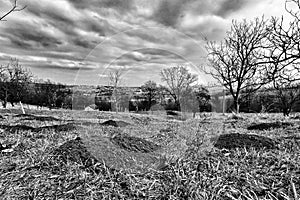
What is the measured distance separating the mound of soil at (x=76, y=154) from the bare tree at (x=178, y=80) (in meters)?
2.62

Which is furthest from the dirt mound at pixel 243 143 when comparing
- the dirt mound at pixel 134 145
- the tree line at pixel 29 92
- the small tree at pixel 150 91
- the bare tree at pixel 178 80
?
the tree line at pixel 29 92

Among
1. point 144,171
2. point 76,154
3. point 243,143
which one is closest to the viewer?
point 144,171

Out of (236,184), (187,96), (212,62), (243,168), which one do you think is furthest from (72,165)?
(212,62)

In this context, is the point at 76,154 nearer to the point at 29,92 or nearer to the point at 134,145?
the point at 134,145

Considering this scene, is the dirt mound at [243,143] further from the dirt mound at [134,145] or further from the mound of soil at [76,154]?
the mound of soil at [76,154]

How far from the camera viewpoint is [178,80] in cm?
587

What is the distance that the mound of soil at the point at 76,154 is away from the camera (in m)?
2.51

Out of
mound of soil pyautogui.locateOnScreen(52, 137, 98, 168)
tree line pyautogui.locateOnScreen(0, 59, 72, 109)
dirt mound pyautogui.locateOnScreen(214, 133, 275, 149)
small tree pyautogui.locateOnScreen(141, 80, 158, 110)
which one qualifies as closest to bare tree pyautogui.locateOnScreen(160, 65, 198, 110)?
small tree pyautogui.locateOnScreen(141, 80, 158, 110)

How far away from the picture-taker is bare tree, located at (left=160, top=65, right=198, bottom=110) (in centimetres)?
486

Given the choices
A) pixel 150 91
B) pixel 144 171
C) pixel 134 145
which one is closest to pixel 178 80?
pixel 150 91

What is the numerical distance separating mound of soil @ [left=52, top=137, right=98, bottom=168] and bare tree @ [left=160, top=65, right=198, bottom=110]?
262 centimetres

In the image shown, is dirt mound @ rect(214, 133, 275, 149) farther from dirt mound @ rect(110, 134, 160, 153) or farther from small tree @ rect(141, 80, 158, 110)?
small tree @ rect(141, 80, 158, 110)

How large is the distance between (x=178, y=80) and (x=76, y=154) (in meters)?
3.96

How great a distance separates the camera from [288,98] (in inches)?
883
